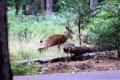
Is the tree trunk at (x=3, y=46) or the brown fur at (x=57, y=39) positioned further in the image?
the brown fur at (x=57, y=39)

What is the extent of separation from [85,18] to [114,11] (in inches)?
97.0

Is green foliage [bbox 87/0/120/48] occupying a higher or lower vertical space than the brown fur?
higher

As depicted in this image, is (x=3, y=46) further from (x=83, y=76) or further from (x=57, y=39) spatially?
(x=57, y=39)

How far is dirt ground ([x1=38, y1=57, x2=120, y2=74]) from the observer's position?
10.7m

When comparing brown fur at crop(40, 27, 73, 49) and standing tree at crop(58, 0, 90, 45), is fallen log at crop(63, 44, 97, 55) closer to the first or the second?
brown fur at crop(40, 27, 73, 49)

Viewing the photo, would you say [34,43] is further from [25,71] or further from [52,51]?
[25,71]

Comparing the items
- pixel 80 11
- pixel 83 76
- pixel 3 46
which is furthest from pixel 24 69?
pixel 3 46

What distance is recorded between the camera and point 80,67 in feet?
35.9

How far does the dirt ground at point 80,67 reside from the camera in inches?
421

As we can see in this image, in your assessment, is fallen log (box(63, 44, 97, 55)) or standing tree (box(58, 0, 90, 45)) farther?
standing tree (box(58, 0, 90, 45))

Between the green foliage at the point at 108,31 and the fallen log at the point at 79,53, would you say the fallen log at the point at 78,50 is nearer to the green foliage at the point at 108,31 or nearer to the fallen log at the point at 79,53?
the fallen log at the point at 79,53

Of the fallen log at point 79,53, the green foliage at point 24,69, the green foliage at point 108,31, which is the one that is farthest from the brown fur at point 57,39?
the green foliage at point 24,69

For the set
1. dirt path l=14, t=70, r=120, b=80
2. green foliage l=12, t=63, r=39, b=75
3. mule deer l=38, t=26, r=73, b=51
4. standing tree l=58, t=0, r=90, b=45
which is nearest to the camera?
dirt path l=14, t=70, r=120, b=80

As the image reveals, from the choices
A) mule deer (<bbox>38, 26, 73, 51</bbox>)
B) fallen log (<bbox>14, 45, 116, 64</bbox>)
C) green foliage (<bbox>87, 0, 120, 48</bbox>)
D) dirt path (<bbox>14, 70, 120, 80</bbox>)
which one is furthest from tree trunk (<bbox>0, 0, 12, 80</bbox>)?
mule deer (<bbox>38, 26, 73, 51</bbox>)
